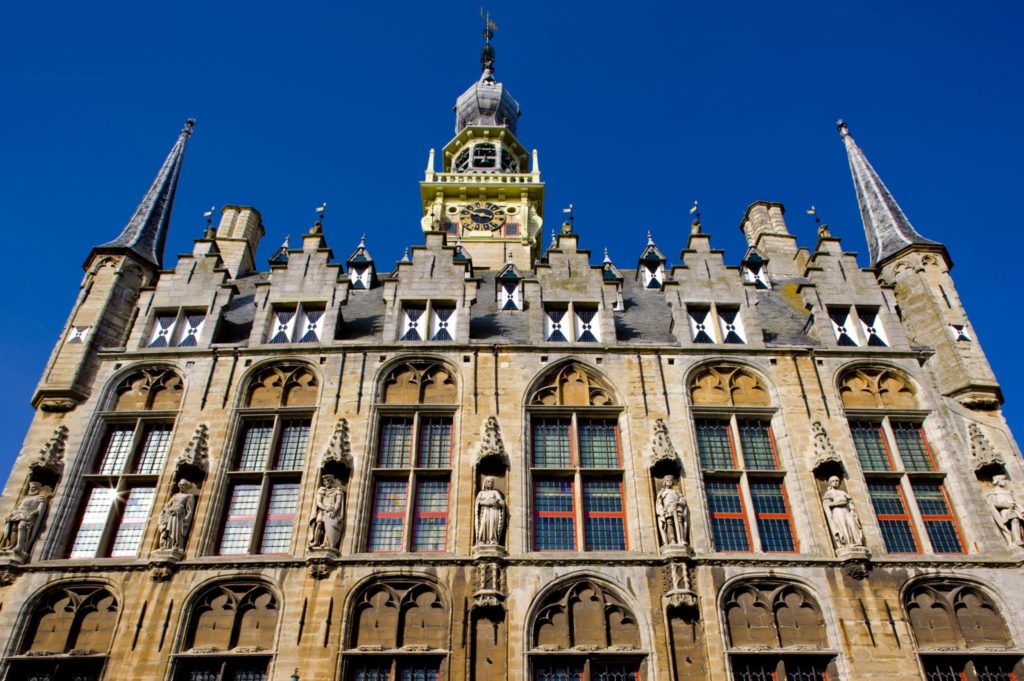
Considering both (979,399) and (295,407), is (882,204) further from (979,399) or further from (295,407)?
(295,407)

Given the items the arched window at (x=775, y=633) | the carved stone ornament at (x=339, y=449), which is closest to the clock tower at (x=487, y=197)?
the carved stone ornament at (x=339, y=449)

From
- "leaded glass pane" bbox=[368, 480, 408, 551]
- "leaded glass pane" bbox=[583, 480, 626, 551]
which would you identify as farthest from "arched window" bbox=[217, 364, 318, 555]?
"leaded glass pane" bbox=[583, 480, 626, 551]

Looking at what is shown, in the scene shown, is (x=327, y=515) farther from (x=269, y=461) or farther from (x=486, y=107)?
(x=486, y=107)

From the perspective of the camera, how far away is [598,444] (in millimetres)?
18500

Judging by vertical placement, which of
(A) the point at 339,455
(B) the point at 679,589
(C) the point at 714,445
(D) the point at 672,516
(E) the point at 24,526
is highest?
(C) the point at 714,445

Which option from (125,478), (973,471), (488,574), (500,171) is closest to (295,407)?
(125,478)

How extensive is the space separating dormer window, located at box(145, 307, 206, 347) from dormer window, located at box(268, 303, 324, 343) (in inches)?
74.1

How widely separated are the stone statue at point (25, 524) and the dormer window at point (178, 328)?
15.9ft

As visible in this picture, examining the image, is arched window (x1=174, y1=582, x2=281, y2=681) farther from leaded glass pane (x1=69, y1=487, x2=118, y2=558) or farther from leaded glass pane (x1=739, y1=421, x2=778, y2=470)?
leaded glass pane (x1=739, y1=421, x2=778, y2=470)

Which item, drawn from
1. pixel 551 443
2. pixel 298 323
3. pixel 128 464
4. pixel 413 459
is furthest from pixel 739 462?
pixel 128 464

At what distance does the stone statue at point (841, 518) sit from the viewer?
16391 millimetres

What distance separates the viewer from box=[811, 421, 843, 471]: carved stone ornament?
57.5 ft

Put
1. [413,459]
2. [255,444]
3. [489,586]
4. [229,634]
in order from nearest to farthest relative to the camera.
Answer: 1. [229,634]
2. [489,586]
3. [413,459]
4. [255,444]

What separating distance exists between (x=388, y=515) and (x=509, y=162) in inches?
1145
